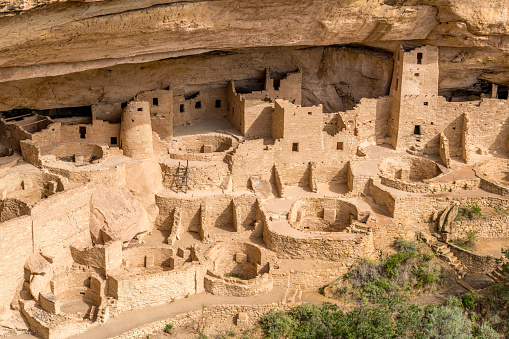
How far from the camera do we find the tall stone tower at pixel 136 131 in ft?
86.3

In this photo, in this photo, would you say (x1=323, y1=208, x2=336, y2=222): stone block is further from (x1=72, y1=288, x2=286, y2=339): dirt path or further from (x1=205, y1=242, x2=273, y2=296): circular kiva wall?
(x1=72, y1=288, x2=286, y2=339): dirt path

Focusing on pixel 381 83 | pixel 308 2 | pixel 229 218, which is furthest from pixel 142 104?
pixel 381 83

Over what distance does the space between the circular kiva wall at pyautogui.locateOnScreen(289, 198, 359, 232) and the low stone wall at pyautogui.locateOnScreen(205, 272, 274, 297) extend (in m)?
3.72

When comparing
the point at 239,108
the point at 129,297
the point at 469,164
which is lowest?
the point at 129,297

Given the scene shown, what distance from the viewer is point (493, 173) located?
2889 cm

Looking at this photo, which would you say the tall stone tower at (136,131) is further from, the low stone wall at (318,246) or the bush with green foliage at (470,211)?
the bush with green foliage at (470,211)

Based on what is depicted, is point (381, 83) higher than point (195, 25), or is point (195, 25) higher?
point (195, 25)

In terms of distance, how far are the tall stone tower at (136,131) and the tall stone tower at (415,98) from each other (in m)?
8.93

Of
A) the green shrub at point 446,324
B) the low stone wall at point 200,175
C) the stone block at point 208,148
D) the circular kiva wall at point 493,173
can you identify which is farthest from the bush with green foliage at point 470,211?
the stone block at point 208,148

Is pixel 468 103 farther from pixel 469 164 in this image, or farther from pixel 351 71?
pixel 351 71

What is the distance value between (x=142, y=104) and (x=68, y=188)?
415cm

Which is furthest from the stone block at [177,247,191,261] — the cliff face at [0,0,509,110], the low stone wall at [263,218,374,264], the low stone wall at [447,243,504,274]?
the low stone wall at [447,243,504,274]

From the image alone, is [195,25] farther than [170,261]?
No

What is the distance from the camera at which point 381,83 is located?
2988cm
